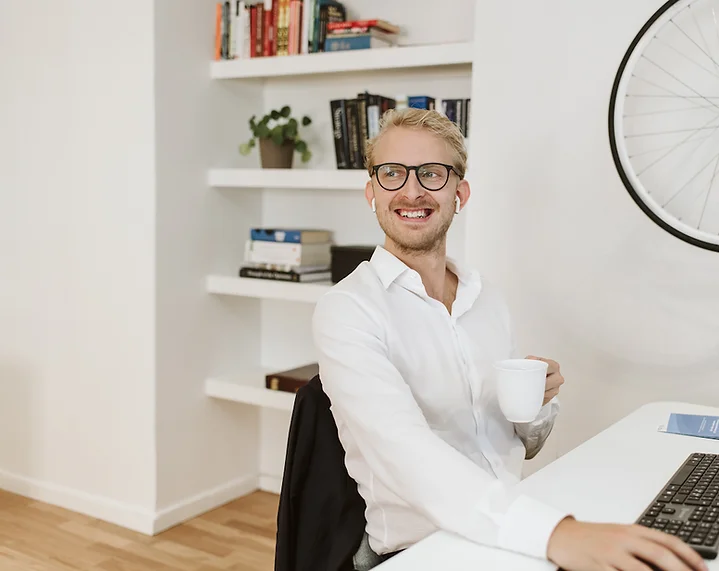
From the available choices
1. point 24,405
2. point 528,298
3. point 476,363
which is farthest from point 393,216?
point 24,405

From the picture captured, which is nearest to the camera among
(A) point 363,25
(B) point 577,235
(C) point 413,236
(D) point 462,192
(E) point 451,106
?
(C) point 413,236


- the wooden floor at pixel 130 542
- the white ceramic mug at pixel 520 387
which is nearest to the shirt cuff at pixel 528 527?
the white ceramic mug at pixel 520 387

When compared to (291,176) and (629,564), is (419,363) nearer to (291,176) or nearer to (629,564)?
(629,564)

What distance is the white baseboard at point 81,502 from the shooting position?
3117 mm

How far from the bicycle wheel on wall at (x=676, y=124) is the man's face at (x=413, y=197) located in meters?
0.76

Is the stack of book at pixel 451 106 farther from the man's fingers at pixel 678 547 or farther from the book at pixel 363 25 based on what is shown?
the man's fingers at pixel 678 547

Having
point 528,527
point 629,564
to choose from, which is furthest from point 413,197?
point 629,564

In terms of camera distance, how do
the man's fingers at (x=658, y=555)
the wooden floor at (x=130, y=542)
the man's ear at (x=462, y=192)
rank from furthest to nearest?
the wooden floor at (x=130, y=542)
the man's ear at (x=462, y=192)
the man's fingers at (x=658, y=555)

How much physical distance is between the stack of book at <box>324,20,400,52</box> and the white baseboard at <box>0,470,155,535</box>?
5.89ft

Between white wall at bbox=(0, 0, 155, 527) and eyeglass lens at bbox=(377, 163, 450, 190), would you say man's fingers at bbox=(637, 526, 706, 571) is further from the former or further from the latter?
white wall at bbox=(0, 0, 155, 527)

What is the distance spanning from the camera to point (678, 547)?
1.02m

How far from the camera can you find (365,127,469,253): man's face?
1632mm

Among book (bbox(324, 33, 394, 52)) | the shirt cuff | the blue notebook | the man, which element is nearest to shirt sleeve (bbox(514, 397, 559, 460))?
the man

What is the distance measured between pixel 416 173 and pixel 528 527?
2.47 feet
